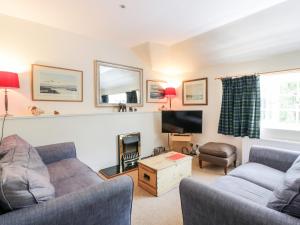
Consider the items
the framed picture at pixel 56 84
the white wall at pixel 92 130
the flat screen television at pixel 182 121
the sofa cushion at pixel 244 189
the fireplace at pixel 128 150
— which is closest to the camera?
the sofa cushion at pixel 244 189

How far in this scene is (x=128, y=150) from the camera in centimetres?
363

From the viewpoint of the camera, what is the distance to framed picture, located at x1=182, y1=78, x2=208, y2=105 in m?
3.93

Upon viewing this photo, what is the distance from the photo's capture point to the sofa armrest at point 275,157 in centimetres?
200

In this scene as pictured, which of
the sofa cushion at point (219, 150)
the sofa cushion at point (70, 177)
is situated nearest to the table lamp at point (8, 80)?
the sofa cushion at point (70, 177)

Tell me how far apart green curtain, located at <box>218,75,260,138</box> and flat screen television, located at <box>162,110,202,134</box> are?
0.47m

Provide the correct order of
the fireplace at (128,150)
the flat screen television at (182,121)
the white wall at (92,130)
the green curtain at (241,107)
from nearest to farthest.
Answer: the white wall at (92,130) → the green curtain at (241,107) → the fireplace at (128,150) → the flat screen television at (182,121)

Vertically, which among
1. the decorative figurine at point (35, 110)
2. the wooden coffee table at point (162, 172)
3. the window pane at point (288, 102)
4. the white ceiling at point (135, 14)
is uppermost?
the white ceiling at point (135, 14)

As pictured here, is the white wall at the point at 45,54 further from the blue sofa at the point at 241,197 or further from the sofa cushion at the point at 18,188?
the blue sofa at the point at 241,197

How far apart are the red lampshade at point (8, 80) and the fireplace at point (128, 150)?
190 cm

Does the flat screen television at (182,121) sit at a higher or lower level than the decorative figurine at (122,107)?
lower

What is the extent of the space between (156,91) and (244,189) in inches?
120

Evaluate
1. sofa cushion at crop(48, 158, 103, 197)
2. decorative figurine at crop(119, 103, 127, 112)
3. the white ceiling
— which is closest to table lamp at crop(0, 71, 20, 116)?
the white ceiling

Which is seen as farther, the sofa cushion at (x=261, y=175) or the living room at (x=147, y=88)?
the living room at (x=147, y=88)

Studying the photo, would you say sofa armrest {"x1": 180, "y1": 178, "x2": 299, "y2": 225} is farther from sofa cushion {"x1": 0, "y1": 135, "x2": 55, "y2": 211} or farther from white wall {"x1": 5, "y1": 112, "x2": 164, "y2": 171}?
white wall {"x1": 5, "y1": 112, "x2": 164, "y2": 171}
